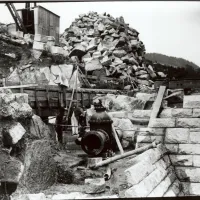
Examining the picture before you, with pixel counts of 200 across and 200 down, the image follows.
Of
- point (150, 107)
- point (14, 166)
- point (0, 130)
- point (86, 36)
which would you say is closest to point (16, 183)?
point (14, 166)

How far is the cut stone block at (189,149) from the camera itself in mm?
4133

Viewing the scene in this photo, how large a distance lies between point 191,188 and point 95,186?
1.36 m

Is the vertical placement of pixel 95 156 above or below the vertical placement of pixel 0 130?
below

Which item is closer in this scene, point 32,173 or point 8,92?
point 32,173

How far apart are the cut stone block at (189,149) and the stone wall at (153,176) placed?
0.70 feet

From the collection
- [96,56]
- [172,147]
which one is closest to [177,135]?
[172,147]

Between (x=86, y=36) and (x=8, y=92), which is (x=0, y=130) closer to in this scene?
(x=8, y=92)

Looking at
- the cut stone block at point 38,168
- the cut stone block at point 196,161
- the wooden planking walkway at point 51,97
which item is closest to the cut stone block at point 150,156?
the cut stone block at point 196,161

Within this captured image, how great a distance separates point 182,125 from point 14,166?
7.89ft

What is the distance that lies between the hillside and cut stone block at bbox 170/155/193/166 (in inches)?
48.4

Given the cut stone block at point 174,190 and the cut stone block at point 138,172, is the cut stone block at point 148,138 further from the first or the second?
the cut stone block at point 138,172

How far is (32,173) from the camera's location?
Result: 14.0 ft

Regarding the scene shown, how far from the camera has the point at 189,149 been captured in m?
4.17

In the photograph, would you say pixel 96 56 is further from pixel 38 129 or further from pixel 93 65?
pixel 38 129
